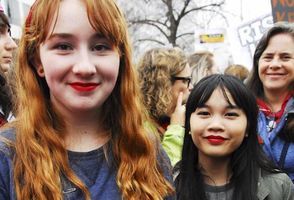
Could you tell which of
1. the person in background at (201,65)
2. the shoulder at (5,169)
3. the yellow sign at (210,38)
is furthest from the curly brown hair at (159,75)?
the yellow sign at (210,38)

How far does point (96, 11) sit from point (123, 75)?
0.29m

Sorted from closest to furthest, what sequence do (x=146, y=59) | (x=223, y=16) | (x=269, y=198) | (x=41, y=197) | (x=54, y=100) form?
(x=41, y=197) → (x=54, y=100) → (x=269, y=198) → (x=146, y=59) → (x=223, y=16)

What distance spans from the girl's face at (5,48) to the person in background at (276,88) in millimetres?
1629

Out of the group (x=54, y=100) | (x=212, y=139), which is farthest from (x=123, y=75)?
(x=212, y=139)

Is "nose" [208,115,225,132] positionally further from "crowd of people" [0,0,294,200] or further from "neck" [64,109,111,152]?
"neck" [64,109,111,152]

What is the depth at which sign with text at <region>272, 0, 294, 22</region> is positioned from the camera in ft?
18.1

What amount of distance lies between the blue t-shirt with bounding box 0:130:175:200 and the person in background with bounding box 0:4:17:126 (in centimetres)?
132

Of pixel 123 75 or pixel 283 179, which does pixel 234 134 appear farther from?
pixel 123 75

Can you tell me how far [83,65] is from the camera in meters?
1.46

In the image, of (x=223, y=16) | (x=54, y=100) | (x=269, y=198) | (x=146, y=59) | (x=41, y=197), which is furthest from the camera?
(x=223, y=16)

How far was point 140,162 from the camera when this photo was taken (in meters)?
1.66

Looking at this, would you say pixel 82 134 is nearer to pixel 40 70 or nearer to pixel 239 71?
pixel 40 70

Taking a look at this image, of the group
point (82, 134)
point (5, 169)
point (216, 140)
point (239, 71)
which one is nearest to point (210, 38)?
point (239, 71)

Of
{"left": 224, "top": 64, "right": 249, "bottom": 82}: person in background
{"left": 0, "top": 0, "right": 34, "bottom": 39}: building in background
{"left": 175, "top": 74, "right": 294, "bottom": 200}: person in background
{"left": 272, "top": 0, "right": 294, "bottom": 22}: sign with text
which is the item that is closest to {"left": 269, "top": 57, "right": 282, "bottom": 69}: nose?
{"left": 175, "top": 74, "right": 294, "bottom": 200}: person in background
